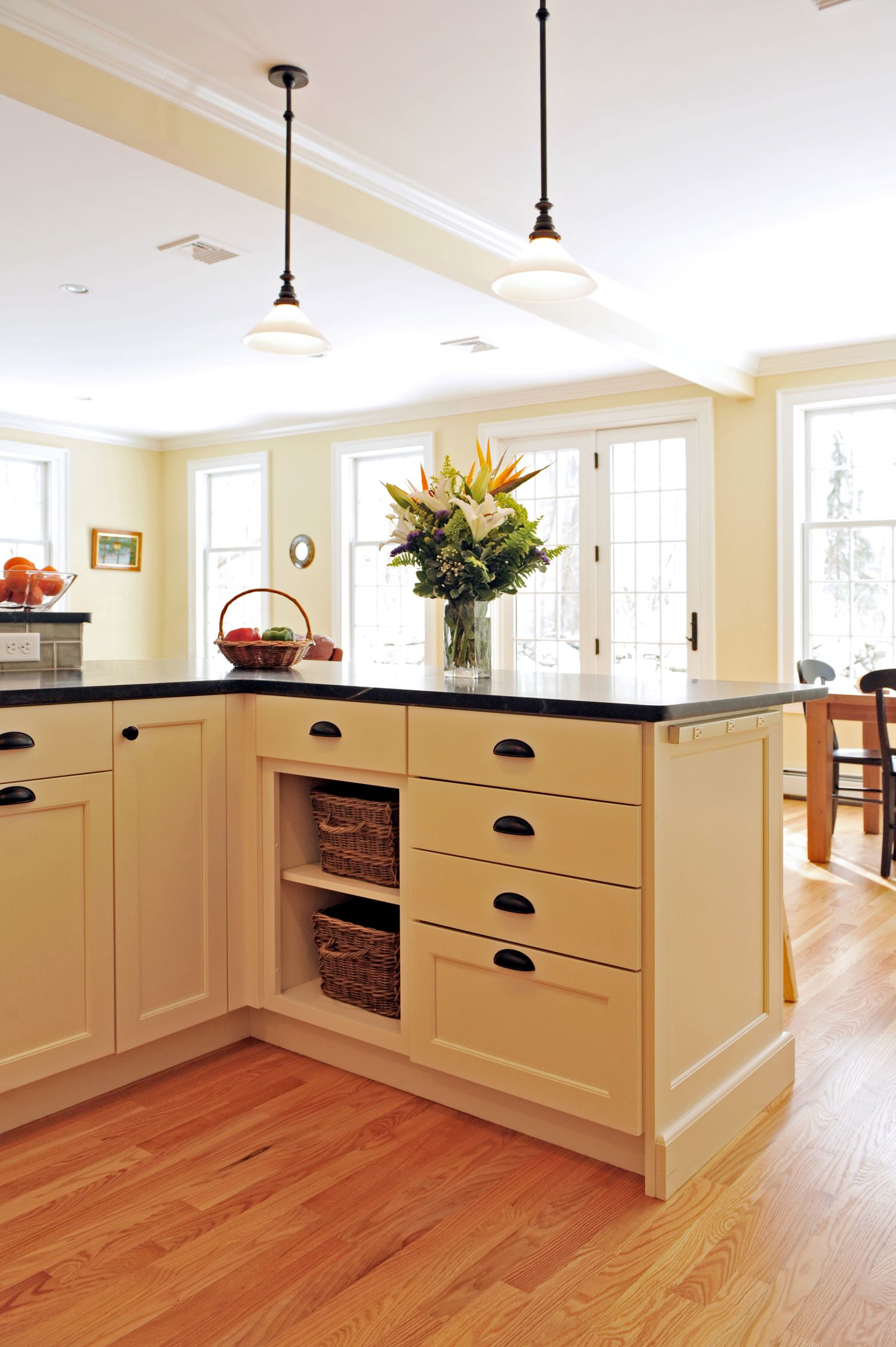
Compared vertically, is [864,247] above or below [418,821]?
above

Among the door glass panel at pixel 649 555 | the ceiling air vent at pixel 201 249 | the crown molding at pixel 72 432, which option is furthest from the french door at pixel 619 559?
the crown molding at pixel 72 432

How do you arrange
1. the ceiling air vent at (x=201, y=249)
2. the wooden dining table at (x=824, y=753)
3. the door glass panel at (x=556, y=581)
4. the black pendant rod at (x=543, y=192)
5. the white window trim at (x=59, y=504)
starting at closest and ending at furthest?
the black pendant rod at (x=543, y=192), the ceiling air vent at (x=201, y=249), the wooden dining table at (x=824, y=753), the door glass panel at (x=556, y=581), the white window trim at (x=59, y=504)

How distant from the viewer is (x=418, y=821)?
2074 mm

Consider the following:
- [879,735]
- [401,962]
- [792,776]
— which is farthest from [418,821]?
[792,776]

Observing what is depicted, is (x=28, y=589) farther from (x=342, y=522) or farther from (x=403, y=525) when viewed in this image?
(x=342, y=522)

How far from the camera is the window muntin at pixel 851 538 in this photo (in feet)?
19.1

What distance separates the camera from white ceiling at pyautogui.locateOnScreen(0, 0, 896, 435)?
9.03ft

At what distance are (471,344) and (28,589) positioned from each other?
3.66 meters

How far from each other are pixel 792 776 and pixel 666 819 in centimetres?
477

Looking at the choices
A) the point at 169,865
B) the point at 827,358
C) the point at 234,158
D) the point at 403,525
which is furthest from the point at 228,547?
the point at 169,865

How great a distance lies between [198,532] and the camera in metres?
8.83

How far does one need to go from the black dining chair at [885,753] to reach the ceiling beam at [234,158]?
2.10 meters

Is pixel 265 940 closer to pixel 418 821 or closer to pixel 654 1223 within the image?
pixel 418 821

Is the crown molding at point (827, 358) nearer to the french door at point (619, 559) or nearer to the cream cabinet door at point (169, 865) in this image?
the french door at point (619, 559)
